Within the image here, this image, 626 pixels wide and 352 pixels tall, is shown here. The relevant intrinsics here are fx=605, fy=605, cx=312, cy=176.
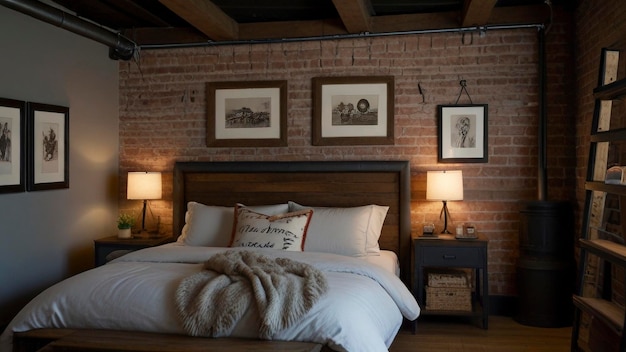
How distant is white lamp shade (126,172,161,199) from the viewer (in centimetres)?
557

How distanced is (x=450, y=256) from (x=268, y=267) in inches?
75.5

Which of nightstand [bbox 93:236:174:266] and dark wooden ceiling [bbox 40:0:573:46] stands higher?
dark wooden ceiling [bbox 40:0:573:46]

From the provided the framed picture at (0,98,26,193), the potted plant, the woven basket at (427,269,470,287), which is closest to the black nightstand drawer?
the woven basket at (427,269,470,287)

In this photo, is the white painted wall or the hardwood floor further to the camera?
the white painted wall

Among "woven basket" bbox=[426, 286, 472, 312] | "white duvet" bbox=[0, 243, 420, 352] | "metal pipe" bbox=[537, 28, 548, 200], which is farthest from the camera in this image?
"metal pipe" bbox=[537, 28, 548, 200]

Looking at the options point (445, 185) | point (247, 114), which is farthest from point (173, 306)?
point (247, 114)

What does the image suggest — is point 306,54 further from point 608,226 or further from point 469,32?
point 608,226

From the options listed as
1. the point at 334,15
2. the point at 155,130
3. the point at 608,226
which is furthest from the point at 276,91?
the point at 608,226

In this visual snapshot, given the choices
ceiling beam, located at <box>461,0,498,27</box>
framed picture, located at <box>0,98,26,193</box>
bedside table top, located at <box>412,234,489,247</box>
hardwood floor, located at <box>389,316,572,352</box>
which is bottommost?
hardwood floor, located at <box>389,316,572,352</box>

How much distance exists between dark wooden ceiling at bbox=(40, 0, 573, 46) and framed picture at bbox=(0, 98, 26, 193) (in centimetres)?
112

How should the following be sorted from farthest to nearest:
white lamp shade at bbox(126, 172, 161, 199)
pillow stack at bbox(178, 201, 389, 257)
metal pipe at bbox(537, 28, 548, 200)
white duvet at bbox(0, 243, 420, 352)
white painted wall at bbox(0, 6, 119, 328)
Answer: white lamp shade at bbox(126, 172, 161, 199)
metal pipe at bbox(537, 28, 548, 200)
pillow stack at bbox(178, 201, 389, 257)
white painted wall at bbox(0, 6, 119, 328)
white duvet at bbox(0, 243, 420, 352)

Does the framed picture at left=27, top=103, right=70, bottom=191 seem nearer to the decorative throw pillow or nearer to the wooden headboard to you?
the wooden headboard

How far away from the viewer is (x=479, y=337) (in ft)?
15.4

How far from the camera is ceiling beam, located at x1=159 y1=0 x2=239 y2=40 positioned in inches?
180
